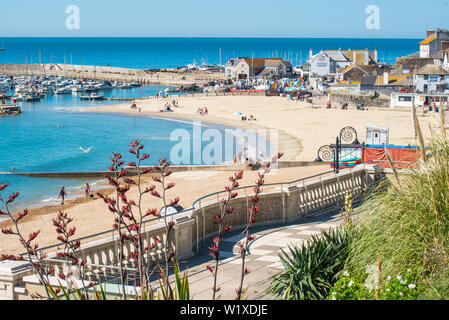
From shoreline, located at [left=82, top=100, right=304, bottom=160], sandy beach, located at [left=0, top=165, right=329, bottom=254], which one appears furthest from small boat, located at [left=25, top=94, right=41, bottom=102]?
sandy beach, located at [left=0, top=165, right=329, bottom=254]

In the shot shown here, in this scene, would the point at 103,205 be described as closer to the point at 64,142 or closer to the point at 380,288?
the point at 380,288

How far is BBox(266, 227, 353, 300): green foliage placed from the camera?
8.57 meters

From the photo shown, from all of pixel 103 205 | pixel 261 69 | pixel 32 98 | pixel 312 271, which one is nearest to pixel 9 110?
pixel 32 98

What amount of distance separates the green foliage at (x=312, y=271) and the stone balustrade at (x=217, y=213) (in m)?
1.91

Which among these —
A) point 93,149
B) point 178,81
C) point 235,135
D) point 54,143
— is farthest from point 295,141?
point 178,81

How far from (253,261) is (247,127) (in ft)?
163

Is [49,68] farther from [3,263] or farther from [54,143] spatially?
[3,263]

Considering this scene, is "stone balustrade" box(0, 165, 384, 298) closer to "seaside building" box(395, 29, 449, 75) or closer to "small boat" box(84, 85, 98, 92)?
"seaside building" box(395, 29, 449, 75)

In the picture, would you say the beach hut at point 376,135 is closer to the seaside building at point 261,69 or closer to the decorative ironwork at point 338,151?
the decorative ironwork at point 338,151

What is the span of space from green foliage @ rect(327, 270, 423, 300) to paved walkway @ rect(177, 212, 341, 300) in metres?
1.80

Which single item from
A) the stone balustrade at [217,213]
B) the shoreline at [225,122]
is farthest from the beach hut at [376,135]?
the stone balustrade at [217,213]

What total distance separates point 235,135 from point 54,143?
16280mm

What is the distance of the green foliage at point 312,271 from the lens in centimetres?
857

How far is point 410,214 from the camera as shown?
25.2 feet
